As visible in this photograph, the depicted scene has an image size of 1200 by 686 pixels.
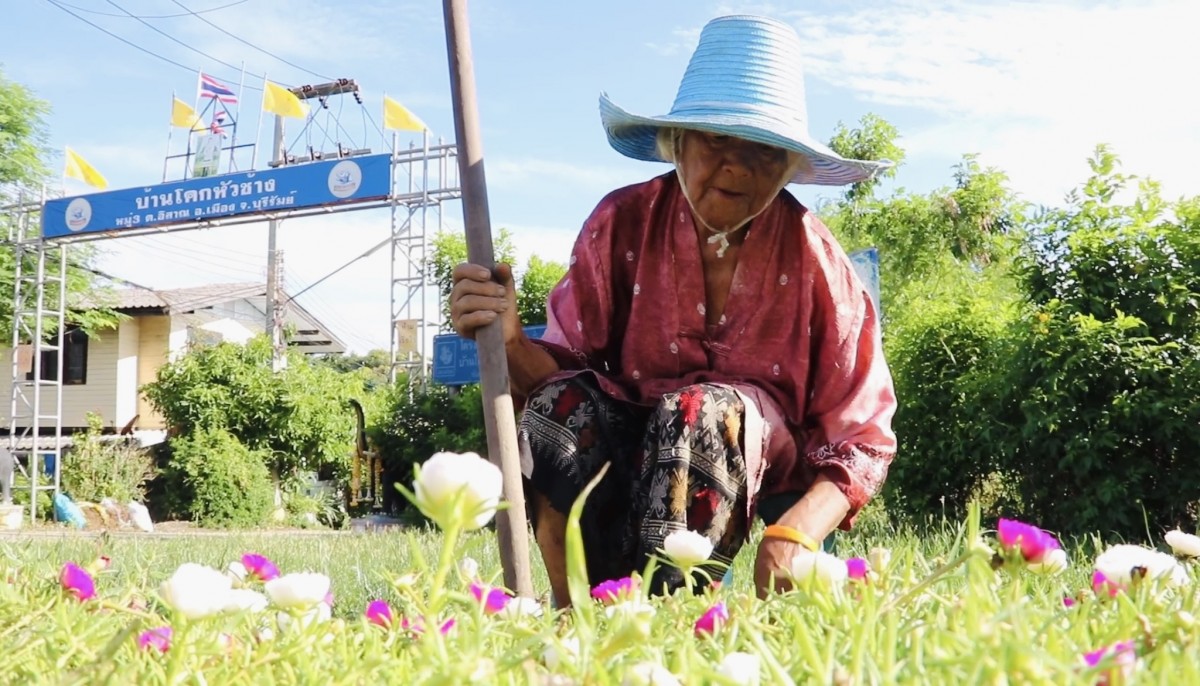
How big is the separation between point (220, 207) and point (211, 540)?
11.7 metres

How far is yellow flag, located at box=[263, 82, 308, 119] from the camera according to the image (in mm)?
18359

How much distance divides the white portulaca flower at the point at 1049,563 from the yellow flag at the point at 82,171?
58.9 feet

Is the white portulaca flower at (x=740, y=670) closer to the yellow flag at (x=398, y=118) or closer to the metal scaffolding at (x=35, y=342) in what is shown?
the metal scaffolding at (x=35, y=342)

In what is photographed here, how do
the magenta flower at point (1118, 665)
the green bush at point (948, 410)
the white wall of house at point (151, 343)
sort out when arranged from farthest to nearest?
the white wall of house at point (151, 343) < the green bush at point (948, 410) < the magenta flower at point (1118, 665)

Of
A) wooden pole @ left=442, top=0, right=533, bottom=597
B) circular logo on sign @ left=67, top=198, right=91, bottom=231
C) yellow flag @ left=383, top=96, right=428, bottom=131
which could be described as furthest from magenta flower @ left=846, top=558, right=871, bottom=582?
circular logo on sign @ left=67, top=198, right=91, bottom=231

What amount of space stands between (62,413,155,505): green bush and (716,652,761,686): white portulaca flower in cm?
1680

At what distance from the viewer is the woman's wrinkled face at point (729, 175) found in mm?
2293

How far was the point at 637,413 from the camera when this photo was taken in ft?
8.01

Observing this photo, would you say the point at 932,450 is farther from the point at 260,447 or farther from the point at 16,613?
the point at 260,447

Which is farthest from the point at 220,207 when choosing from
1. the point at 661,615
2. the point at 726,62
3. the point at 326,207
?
the point at 661,615

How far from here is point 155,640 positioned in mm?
1150

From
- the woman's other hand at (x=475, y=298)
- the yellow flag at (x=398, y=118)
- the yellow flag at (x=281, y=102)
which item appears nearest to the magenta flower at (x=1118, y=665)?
the woman's other hand at (x=475, y=298)

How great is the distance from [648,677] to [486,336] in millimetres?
1296

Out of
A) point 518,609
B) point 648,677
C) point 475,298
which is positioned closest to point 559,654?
point 648,677
